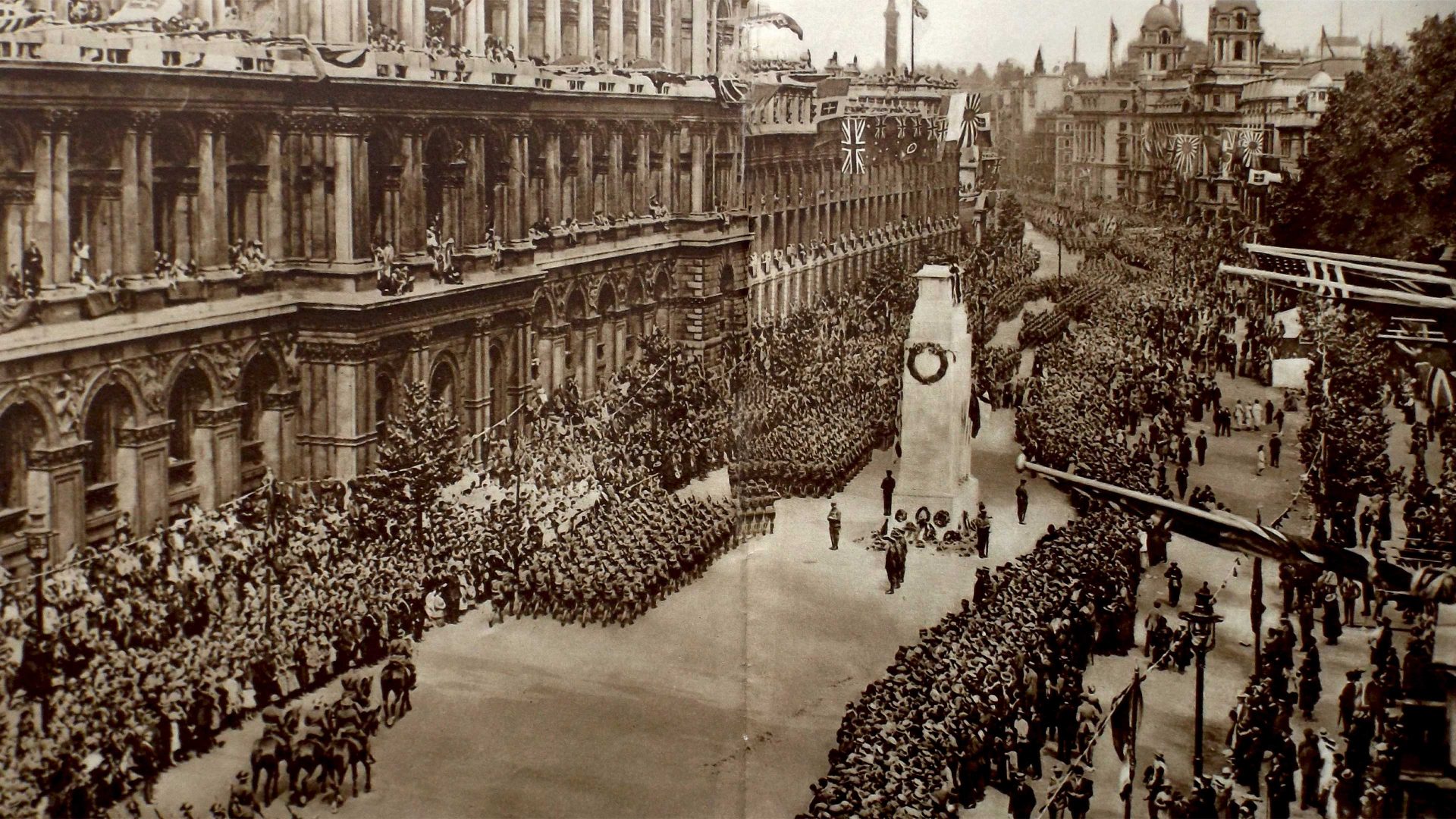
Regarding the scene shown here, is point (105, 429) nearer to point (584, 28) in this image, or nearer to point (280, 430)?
point (280, 430)

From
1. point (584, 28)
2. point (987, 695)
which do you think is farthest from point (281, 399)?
point (584, 28)

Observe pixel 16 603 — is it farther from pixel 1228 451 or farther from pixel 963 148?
pixel 963 148

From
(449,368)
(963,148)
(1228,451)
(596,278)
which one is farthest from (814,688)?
(963,148)

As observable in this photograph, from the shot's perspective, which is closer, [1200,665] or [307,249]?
[1200,665]

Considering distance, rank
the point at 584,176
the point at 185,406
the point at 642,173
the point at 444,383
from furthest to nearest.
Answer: the point at 642,173 → the point at 584,176 → the point at 444,383 → the point at 185,406

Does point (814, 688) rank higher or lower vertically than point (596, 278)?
lower

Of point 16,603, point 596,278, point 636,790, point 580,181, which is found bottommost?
point 636,790

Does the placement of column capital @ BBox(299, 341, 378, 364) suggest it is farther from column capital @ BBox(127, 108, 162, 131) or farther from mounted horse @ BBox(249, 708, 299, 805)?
mounted horse @ BBox(249, 708, 299, 805)
